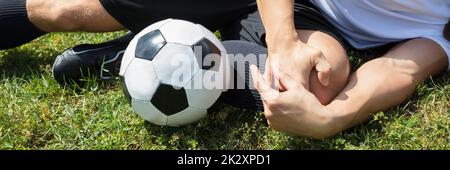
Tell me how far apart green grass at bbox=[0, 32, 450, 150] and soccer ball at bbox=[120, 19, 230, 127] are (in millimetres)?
92

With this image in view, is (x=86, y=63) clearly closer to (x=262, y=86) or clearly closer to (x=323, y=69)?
(x=262, y=86)

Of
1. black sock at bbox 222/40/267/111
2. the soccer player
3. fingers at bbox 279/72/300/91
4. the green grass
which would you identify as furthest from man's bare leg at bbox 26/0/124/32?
fingers at bbox 279/72/300/91

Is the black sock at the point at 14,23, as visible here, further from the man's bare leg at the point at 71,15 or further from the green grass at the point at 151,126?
the green grass at the point at 151,126

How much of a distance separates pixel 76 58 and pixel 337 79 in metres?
1.01

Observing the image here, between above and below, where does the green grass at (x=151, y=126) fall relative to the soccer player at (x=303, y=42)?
below

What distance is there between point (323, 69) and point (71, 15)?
103 cm

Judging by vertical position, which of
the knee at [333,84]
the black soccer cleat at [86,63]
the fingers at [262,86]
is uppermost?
the fingers at [262,86]

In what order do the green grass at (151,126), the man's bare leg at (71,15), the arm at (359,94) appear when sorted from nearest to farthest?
the arm at (359,94), the green grass at (151,126), the man's bare leg at (71,15)

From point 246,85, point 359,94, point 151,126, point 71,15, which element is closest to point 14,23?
point 71,15

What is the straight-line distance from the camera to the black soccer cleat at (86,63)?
8.29 feet

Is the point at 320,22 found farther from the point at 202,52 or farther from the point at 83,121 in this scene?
the point at 83,121

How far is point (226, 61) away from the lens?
2207mm

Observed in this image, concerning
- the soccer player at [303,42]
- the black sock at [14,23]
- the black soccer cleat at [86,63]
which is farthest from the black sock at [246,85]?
the black sock at [14,23]

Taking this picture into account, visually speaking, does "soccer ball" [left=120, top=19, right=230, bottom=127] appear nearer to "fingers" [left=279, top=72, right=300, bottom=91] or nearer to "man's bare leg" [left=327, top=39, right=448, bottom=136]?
"fingers" [left=279, top=72, right=300, bottom=91]
